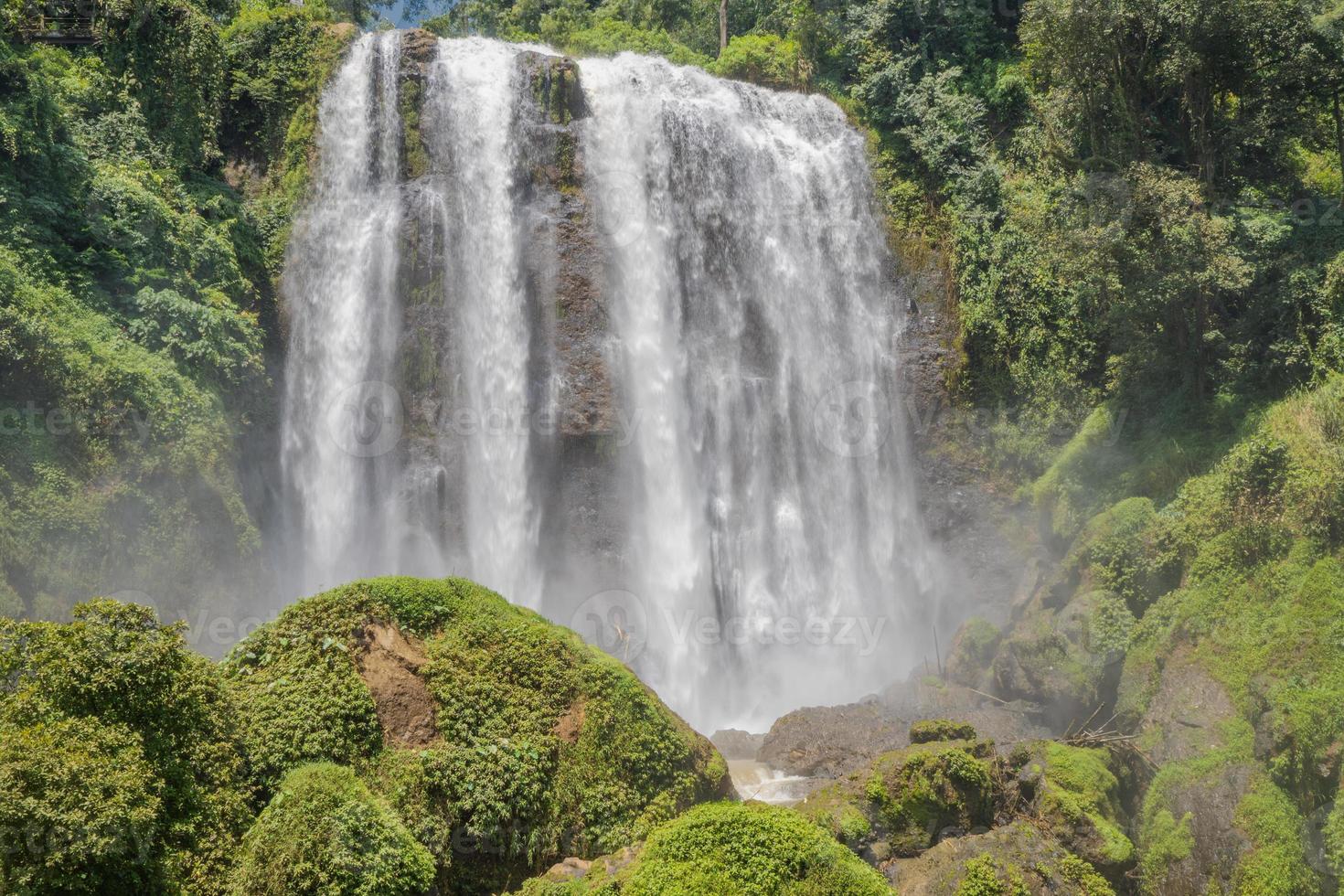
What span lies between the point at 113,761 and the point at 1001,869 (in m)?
9.97

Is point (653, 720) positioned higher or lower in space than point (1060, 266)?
lower

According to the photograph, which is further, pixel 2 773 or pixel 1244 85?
pixel 1244 85

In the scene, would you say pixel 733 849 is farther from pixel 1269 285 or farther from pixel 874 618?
pixel 1269 285

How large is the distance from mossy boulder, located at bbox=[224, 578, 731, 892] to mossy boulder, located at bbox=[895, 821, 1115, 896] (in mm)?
2796

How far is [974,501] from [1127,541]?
631 centimetres

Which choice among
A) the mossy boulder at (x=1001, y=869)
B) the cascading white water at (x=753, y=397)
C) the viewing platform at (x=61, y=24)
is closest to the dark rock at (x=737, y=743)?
the cascading white water at (x=753, y=397)

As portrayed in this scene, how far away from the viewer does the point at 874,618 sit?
24.3 meters

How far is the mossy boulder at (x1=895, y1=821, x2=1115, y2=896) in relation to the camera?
11531 millimetres

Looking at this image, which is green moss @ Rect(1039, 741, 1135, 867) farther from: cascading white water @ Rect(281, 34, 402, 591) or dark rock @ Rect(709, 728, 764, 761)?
cascading white water @ Rect(281, 34, 402, 591)

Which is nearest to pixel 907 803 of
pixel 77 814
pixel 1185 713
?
pixel 1185 713

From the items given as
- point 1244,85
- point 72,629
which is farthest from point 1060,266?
point 72,629

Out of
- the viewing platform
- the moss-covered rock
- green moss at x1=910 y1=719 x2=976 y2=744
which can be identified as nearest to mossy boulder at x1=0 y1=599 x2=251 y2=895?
green moss at x1=910 y1=719 x2=976 y2=744

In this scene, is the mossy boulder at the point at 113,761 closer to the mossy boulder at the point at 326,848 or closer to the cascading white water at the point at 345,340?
the mossy boulder at the point at 326,848

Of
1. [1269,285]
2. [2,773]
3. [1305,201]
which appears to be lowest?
[2,773]
